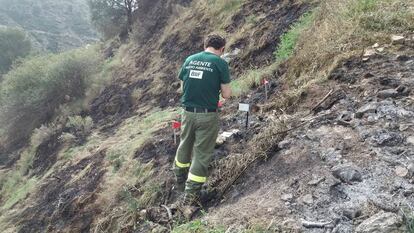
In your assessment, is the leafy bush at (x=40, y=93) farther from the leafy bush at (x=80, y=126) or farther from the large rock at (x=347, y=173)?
the large rock at (x=347, y=173)

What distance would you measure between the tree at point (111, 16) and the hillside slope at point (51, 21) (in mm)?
25036

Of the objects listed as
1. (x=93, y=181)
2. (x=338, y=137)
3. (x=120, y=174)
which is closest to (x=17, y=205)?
(x=93, y=181)

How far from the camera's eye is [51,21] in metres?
55.2

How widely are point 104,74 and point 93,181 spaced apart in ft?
28.3

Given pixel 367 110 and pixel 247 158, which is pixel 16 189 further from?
pixel 367 110

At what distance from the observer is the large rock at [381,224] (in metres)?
2.82

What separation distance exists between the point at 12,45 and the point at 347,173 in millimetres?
32784

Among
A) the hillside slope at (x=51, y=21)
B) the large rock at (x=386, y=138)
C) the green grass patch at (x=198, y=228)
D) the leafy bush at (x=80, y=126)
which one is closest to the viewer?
the green grass patch at (x=198, y=228)

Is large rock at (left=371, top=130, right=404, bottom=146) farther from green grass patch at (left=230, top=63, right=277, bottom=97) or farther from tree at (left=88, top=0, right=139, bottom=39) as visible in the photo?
tree at (left=88, top=0, right=139, bottom=39)

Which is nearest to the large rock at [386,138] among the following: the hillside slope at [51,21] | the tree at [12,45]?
the tree at [12,45]

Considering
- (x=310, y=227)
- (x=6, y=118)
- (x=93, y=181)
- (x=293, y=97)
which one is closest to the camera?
(x=310, y=227)

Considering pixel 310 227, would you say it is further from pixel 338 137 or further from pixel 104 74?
pixel 104 74

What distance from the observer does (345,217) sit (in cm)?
308

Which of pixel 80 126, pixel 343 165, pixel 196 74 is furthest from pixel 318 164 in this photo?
pixel 80 126
